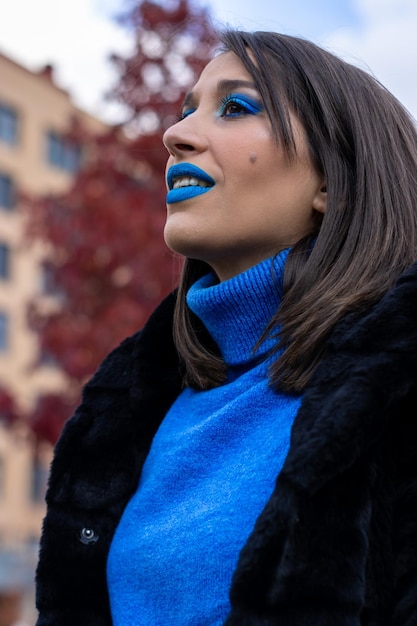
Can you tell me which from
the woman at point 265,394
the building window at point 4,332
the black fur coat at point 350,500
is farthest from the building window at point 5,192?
the black fur coat at point 350,500

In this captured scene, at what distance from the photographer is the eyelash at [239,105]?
1971mm

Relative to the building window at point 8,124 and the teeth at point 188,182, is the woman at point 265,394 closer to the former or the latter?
the teeth at point 188,182

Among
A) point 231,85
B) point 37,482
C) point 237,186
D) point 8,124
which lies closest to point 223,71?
point 231,85

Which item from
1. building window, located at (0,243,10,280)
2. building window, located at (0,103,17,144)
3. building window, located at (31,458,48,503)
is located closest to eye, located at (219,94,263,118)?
building window, located at (0,243,10,280)

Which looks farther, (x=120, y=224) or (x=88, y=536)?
(x=120, y=224)

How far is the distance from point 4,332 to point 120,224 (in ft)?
79.5

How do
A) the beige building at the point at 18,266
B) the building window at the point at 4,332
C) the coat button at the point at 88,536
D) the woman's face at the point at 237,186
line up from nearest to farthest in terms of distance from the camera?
the woman's face at the point at 237,186 < the coat button at the point at 88,536 < the beige building at the point at 18,266 < the building window at the point at 4,332

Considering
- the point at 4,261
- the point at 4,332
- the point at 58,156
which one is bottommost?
the point at 4,332

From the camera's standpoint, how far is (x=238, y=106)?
1.99 metres

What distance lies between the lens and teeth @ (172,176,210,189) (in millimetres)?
1966

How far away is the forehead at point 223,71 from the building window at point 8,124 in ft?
100

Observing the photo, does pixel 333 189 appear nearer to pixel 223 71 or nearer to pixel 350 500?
pixel 223 71

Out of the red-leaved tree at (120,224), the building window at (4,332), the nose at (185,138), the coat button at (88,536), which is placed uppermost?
the building window at (4,332)

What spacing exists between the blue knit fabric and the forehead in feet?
1.43
